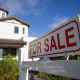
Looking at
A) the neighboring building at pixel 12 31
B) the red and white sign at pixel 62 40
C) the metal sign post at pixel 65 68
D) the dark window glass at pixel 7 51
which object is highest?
the neighboring building at pixel 12 31

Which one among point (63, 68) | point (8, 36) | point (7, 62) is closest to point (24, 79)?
point (63, 68)

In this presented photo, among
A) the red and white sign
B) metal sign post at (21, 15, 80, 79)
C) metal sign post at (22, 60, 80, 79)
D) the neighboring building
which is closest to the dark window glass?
the neighboring building

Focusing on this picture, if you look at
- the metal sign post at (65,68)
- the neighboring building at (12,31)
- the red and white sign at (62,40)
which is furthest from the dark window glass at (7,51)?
the metal sign post at (65,68)

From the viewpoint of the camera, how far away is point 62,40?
5.26 ft

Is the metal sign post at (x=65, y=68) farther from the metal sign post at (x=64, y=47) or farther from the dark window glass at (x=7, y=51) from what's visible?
the dark window glass at (x=7, y=51)

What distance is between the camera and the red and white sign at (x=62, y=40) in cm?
138

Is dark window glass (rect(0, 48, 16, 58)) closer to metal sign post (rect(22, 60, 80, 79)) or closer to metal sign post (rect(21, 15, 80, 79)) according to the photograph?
metal sign post (rect(21, 15, 80, 79))

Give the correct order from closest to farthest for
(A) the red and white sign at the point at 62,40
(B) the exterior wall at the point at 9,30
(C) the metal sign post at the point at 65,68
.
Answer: (C) the metal sign post at the point at 65,68 → (A) the red and white sign at the point at 62,40 → (B) the exterior wall at the point at 9,30

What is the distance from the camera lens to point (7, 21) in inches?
790

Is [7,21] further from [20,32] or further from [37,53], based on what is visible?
[37,53]

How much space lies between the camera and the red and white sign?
138 centimetres

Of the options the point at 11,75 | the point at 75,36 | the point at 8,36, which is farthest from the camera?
the point at 8,36

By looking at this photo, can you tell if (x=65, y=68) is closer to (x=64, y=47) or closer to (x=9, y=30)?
(x=64, y=47)

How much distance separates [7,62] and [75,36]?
5534mm
